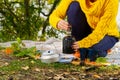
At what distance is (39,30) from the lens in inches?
309

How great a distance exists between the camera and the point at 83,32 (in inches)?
162

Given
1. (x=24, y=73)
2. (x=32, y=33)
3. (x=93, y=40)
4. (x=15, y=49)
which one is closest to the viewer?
(x=24, y=73)

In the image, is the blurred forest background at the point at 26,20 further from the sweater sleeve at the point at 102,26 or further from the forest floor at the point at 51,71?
the sweater sleeve at the point at 102,26

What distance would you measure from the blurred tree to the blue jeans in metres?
3.50

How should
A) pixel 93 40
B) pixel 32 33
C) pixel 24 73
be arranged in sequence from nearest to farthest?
pixel 24 73
pixel 93 40
pixel 32 33

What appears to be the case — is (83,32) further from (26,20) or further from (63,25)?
(26,20)

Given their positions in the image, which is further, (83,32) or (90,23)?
(83,32)

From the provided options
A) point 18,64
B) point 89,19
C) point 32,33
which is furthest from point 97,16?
point 32,33

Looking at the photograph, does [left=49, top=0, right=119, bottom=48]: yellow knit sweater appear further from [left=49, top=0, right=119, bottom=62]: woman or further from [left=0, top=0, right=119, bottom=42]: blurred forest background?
[left=0, top=0, right=119, bottom=42]: blurred forest background

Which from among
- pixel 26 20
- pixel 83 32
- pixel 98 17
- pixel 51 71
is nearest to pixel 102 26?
pixel 98 17

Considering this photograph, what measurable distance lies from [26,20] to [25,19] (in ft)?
0.11

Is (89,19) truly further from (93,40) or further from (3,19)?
(3,19)

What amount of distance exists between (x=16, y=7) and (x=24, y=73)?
14.1 feet

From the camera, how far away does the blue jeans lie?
4059mm
